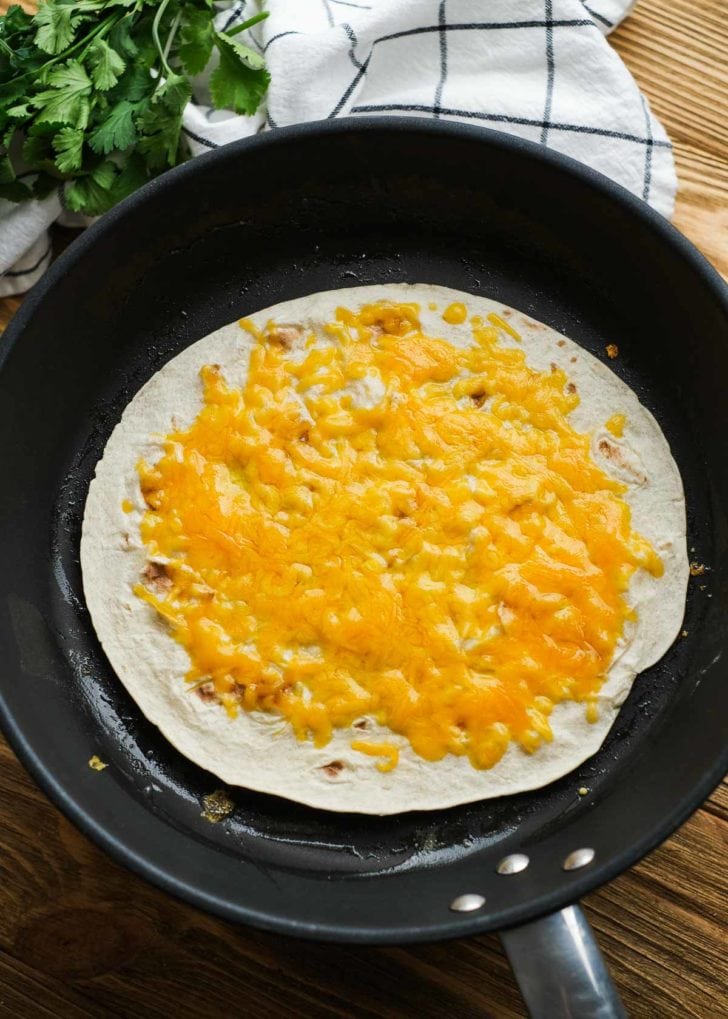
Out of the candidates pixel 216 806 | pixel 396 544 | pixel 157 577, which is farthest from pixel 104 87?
pixel 216 806

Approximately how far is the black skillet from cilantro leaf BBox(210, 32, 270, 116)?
0.14 meters

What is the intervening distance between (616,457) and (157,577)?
1027mm

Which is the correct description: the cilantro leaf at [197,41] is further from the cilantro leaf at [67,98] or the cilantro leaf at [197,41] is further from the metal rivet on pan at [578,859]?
the metal rivet on pan at [578,859]

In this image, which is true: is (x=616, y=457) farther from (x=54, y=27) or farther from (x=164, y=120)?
(x=54, y=27)

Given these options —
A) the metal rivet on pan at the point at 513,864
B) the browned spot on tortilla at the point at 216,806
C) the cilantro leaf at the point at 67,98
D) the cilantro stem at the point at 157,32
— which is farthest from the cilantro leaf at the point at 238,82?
the metal rivet on pan at the point at 513,864

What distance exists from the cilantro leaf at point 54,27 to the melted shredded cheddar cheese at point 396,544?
76cm

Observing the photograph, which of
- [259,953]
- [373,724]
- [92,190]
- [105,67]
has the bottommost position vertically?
[259,953]

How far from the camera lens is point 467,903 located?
1.74m

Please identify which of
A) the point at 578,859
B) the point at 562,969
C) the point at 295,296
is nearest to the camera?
the point at 562,969

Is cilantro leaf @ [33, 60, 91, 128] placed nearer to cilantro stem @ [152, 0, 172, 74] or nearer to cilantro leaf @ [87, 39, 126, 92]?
cilantro leaf @ [87, 39, 126, 92]

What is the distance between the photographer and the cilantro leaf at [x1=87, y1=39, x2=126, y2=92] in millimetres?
1946

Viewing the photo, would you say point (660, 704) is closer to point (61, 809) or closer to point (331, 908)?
point (331, 908)

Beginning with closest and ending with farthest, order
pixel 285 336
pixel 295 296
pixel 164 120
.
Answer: pixel 164 120 → pixel 285 336 → pixel 295 296

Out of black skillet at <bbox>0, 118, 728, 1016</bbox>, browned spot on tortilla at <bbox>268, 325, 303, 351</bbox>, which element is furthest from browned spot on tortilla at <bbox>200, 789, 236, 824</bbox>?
browned spot on tortilla at <bbox>268, 325, 303, 351</bbox>
